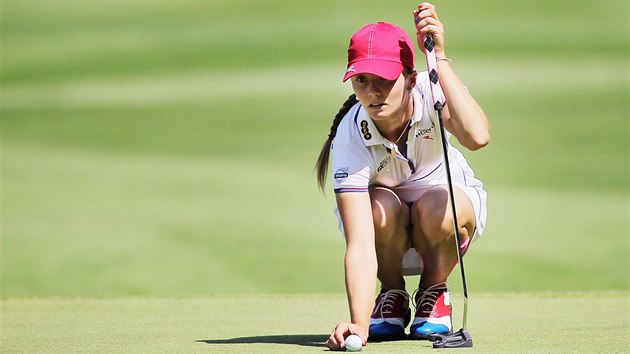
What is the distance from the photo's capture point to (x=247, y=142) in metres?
7.42

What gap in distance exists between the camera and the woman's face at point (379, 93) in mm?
2912

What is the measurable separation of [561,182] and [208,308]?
3250 millimetres

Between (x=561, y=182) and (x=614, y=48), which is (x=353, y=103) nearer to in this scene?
(x=561, y=182)

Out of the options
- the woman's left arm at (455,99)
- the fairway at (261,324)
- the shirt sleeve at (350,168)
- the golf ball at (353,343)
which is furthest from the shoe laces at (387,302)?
the woman's left arm at (455,99)

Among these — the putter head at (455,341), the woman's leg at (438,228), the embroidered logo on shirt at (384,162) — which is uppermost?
the embroidered logo on shirt at (384,162)

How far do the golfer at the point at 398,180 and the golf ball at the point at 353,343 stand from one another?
26 mm

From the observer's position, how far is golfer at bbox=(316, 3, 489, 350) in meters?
2.92

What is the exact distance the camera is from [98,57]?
8.35 meters

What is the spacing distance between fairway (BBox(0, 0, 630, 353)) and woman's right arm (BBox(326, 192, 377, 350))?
0.10 meters

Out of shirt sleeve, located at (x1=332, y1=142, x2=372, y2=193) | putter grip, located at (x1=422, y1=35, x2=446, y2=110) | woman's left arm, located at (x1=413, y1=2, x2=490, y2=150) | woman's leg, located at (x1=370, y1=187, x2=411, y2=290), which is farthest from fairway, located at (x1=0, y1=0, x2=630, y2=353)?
putter grip, located at (x1=422, y1=35, x2=446, y2=110)

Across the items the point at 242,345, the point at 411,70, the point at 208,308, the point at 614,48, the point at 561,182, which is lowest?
the point at 242,345

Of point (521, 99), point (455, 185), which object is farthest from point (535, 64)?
point (455, 185)

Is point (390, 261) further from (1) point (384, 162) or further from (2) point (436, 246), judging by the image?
(1) point (384, 162)

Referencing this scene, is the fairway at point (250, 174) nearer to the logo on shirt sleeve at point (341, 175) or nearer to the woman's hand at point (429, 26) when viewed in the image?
the logo on shirt sleeve at point (341, 175)
